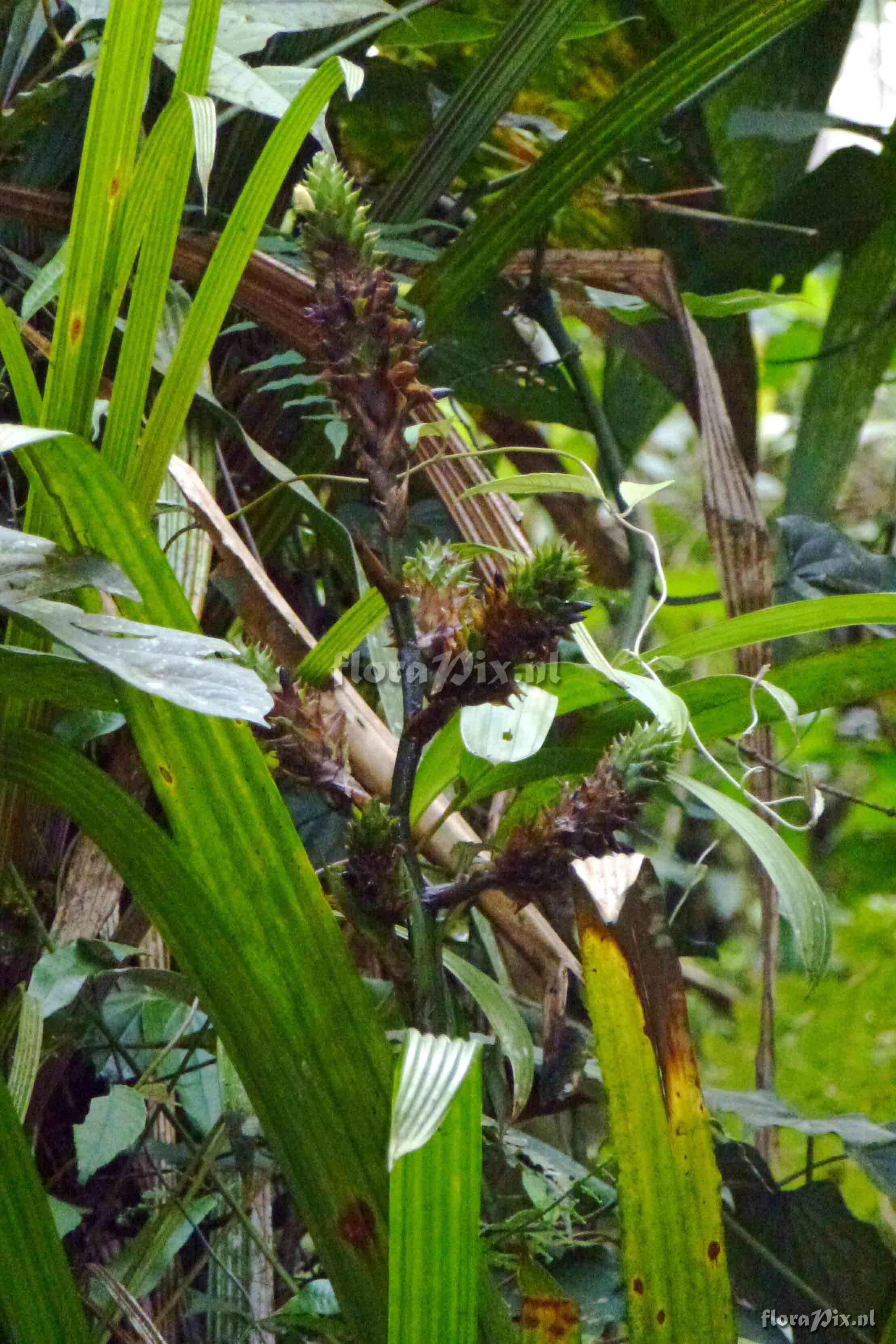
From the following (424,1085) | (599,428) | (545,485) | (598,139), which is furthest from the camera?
(599,428)

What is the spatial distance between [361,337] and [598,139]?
20.4 inches

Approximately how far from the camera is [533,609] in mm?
348

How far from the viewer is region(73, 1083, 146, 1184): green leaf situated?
0.52 meters

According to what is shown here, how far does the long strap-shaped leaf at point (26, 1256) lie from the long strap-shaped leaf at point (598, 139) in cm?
60

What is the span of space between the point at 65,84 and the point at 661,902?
0.69m

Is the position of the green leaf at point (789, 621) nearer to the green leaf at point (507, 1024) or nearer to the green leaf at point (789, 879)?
the green leaf at point (789, 879)

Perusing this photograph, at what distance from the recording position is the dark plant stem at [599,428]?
36.2 inches

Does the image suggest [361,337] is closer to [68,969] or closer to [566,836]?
[566,836]

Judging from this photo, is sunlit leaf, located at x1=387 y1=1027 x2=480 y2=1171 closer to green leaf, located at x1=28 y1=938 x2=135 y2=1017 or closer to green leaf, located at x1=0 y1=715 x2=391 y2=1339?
green leaf, located at x1=0 y1=715 x2=391 y2=1339

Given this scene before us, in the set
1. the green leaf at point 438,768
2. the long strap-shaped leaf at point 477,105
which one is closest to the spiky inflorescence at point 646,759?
the green leaf at point 438,768

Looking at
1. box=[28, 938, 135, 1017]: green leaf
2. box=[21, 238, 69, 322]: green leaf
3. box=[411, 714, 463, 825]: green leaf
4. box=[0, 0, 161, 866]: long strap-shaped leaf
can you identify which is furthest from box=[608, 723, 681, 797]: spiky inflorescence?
box=[21, 238, 69, 322]: green leaf

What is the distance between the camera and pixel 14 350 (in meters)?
0.49

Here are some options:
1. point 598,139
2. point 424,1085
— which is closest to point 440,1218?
point 424,1085

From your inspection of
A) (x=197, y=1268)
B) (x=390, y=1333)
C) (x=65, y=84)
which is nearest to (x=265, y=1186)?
(x=197, y=1268)
